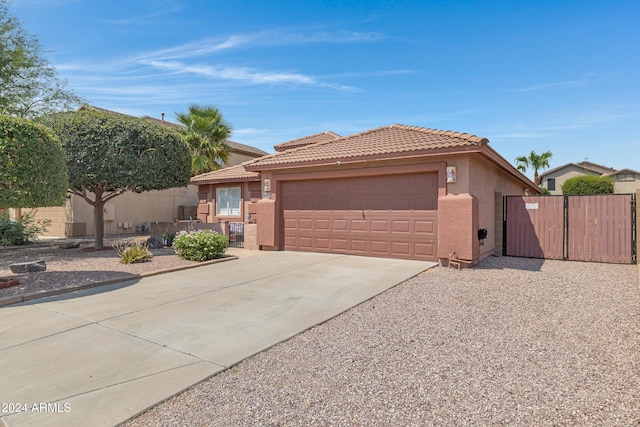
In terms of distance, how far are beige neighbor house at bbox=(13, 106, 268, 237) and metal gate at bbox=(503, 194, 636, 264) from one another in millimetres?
19823

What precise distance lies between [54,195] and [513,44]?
1509cm

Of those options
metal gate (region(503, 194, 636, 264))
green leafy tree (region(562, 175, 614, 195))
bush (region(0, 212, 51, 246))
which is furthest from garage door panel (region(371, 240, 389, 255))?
green leafy tree (region(562, 175, 614, 195))

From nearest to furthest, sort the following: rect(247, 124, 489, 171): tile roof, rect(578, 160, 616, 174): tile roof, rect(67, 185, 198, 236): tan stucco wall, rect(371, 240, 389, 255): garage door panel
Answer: rect(247, 124, 489, 171): tile roof → rect(371, 240, 389, 255): garage door panel → rect(67, 185, 198, 236): tan stucco wall → rect(578, 160, 616, 174): tile roof

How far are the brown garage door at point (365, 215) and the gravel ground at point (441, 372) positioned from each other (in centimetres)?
403

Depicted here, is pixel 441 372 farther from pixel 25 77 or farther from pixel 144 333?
pixel 25 77

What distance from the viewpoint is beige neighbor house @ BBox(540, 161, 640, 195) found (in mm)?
43594

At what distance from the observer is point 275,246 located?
12578mm

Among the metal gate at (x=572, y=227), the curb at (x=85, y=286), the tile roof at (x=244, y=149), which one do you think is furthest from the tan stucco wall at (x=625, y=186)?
the curb at (x=85, y=286)

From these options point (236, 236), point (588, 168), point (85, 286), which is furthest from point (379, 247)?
point (588, 168)

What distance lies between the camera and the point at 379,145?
10.9 meters

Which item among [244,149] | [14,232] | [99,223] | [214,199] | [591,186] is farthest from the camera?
[591,186]

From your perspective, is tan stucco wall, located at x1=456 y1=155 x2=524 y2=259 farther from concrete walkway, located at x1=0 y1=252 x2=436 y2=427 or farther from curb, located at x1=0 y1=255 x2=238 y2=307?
curb, located at x1=0 y1=255 x2=238 y2=307

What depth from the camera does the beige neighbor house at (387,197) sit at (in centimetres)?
929

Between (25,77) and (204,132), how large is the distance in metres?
8.47
